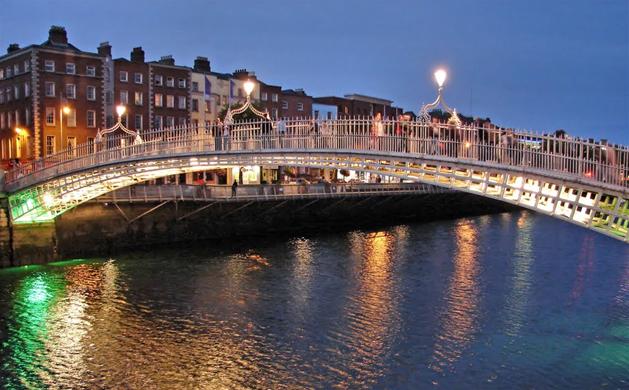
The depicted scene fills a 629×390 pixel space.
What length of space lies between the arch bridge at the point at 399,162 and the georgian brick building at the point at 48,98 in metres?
18.7

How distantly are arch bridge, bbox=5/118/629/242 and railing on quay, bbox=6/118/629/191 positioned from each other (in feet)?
0.09

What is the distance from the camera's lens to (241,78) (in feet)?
227

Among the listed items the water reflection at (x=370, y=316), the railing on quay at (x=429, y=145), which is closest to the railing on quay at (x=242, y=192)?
Result: the railing on quay at (x=429, y=145)

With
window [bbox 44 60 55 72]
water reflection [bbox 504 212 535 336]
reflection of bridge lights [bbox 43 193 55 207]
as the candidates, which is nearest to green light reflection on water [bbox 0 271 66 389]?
reflection of bridge lights [bbox 43 193 55 207]

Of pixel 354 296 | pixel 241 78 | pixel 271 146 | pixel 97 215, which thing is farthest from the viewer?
pixel 241 78

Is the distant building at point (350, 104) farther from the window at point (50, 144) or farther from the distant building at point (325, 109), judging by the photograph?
the window at point (50, 144)

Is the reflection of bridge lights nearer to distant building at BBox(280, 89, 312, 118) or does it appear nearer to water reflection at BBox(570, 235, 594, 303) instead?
water reflection at BBox(570, 235, 594, 303)

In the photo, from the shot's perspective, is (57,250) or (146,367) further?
(57,250)

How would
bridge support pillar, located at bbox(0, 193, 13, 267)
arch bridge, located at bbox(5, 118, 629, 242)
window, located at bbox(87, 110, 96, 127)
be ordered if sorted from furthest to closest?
window, located at bbox(87, 110, 96, 127), bridge support pillar, located at bbox(0, 193, 13, 267), arch bridge, located at bbox(5, 118, 629, 242)

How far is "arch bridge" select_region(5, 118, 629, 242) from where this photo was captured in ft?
53.8

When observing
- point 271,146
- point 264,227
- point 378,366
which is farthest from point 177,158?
point 264,227

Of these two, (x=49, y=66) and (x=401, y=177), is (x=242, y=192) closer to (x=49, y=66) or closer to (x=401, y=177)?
(x=49, y=66)

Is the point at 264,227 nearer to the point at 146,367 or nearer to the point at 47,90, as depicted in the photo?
the point at 47,90

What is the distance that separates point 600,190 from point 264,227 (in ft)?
99.0
